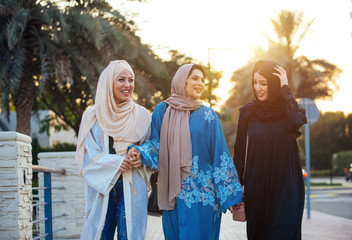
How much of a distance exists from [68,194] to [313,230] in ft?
14.1

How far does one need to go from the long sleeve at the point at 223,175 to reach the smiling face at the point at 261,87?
1.59ft

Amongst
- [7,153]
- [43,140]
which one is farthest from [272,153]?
[43,140]

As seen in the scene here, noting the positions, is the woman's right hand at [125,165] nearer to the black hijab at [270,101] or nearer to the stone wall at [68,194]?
the black hijab at [270,101]

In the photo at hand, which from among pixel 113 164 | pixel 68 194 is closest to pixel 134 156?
pixel 113 164

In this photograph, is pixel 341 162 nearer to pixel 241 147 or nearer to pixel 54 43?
pixel 54 43

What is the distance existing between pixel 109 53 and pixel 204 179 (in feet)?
33.1

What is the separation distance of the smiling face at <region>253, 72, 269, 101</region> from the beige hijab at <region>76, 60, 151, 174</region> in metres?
1.10

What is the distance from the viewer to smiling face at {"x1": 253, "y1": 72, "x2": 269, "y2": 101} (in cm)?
477

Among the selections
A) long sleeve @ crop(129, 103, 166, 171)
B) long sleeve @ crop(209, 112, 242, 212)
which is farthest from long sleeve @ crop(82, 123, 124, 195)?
long sleeve @ crop(209, 112, 242, 212)

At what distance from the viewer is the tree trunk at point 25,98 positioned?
15109mm

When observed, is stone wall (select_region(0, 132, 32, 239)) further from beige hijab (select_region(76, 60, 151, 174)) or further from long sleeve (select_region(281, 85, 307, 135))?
long sleeve (select_region(281, 85, 307, 135))

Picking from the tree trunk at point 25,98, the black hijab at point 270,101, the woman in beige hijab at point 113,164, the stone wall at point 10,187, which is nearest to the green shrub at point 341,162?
the tree trunk at point 25,98

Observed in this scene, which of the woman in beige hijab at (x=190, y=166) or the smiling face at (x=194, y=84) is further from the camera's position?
the smiling face at (x=194, y=84)

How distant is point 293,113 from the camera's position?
4578mm
